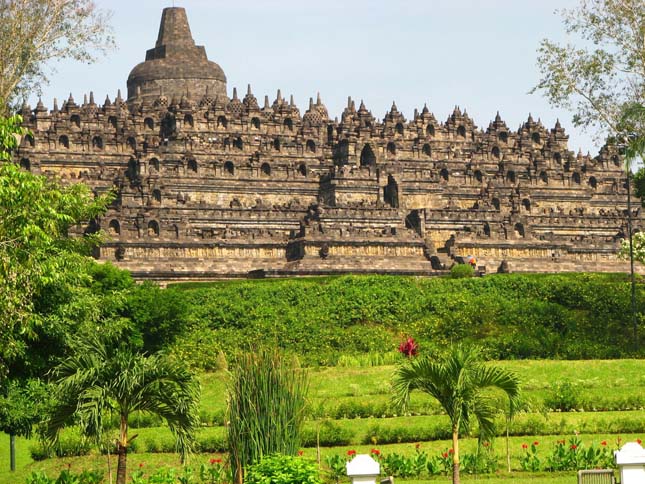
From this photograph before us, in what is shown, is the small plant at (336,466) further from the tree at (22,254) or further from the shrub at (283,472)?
the tree at (22,254)

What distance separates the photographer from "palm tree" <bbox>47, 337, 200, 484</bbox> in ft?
116

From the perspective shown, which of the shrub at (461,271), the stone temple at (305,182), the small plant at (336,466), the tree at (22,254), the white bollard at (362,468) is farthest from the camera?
the stone temple at (305,182)

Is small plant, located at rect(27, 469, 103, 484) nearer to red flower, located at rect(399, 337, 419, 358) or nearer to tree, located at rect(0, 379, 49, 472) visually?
tree, located at rect(0, 379, 49, 472)

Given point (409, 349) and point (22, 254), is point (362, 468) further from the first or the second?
point (409, 349)

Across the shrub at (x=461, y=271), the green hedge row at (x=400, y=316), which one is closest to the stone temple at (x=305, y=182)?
the shrub at (x=461, y=271)

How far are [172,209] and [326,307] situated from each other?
27.8 m

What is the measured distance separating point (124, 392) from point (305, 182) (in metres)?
70.5

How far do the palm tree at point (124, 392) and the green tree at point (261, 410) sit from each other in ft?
7.95

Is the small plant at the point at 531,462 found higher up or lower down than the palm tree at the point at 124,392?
lower down

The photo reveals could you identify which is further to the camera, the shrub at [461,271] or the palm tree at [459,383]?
the shrub at [461,271]

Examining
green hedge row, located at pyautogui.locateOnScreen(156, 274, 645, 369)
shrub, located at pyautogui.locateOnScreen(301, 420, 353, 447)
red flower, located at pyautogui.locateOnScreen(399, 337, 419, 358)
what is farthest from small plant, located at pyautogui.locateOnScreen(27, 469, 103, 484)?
green hedge row, located at pyautogui.locateOnScreen(156, 274, 645, 369)

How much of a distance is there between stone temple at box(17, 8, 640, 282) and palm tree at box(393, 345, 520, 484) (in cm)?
4877

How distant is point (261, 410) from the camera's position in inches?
1328

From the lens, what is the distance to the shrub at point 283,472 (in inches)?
1197
